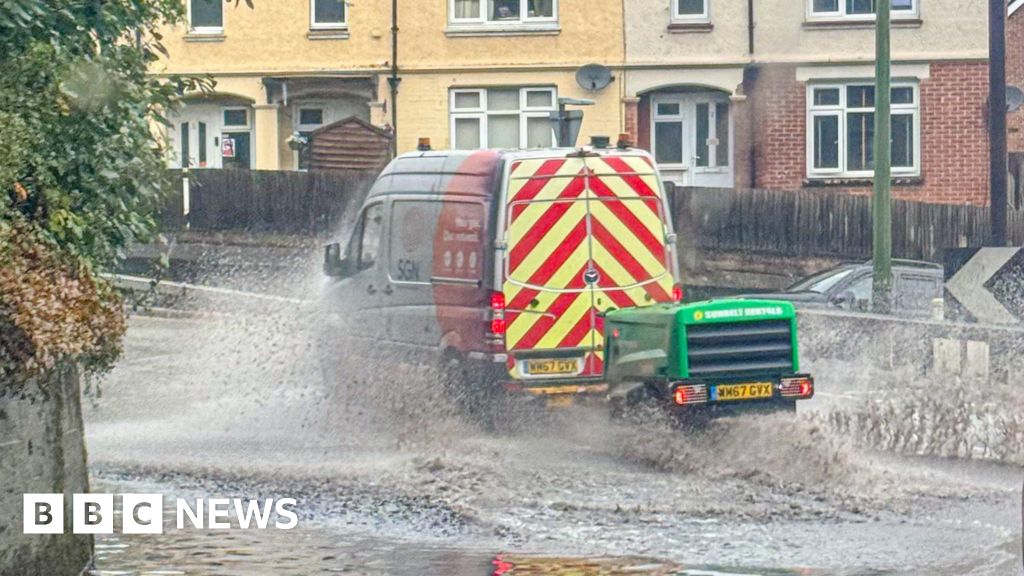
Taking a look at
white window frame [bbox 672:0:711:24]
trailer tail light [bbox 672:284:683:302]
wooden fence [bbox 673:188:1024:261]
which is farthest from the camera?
white window frame [bbox 672:0:711:24]

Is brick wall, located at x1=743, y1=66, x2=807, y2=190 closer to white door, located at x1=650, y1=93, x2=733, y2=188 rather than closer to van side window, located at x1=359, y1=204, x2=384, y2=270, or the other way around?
white door, located at x1=650, y1=93, x2=733, y2=188

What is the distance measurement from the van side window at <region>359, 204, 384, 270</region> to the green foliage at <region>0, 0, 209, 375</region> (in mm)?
6899

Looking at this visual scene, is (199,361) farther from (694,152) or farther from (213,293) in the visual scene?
(694,152)

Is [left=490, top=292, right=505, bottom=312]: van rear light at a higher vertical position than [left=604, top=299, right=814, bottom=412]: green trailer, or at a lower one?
higher

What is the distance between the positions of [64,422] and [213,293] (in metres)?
→ 21.2

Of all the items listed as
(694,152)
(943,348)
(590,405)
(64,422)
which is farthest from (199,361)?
(694,152)

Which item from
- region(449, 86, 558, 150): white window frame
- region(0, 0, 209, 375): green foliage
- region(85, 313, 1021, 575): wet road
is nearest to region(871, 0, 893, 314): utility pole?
region(85, 313, 1021, 575): wet road

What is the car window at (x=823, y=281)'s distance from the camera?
84.2 feet

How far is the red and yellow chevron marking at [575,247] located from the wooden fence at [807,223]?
18.3 meters

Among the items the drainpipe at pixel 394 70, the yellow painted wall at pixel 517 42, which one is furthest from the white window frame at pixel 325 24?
the yellow painted wall at pixel 517 42

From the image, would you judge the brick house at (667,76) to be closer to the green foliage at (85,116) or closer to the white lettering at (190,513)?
the white lettering at (190,513)

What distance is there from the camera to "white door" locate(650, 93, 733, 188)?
39.2m

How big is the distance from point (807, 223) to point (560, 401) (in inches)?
783

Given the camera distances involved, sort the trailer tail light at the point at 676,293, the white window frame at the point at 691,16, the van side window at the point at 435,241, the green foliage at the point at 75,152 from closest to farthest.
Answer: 1. the green foliage at the point at 75,152
2. the van side window at the point at 435,241
3. the trailer tail light at the point at 676,293
4. the white window frame at the point at 691,16
